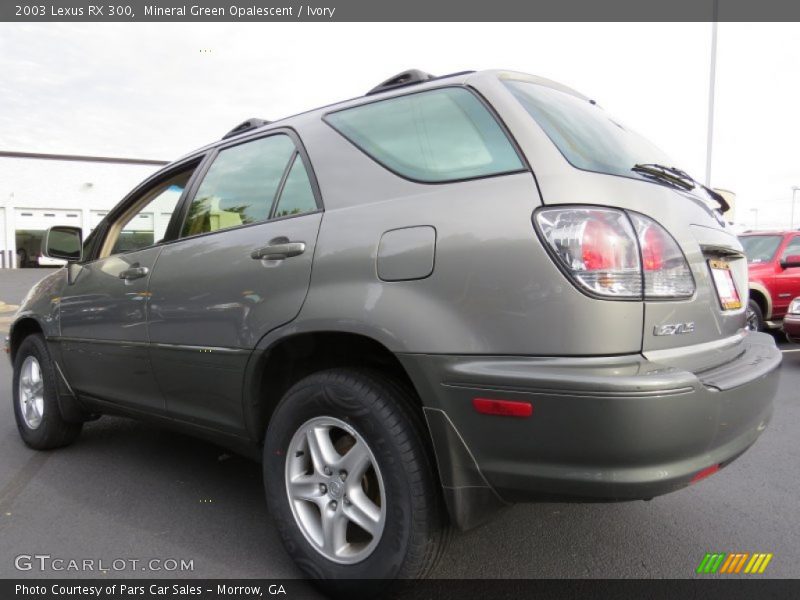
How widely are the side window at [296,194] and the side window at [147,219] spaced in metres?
0.92

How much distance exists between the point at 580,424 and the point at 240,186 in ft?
6.25

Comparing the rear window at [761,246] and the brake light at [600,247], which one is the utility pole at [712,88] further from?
the brake light at [600,247]

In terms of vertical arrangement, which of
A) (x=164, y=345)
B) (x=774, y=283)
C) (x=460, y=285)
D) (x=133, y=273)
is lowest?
(x=774, y=283)

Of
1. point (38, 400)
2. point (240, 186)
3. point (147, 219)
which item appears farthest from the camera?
point (38, 400)

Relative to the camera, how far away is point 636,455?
1.65 m

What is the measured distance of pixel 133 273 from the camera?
121 inches

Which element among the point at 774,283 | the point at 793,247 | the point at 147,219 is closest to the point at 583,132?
the point at 147,219

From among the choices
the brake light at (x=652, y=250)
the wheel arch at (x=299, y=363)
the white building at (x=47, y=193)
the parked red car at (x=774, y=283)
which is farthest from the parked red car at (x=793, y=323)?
the white building at (x=47, y=193)

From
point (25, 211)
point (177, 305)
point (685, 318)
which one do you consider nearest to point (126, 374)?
point (177, 305)

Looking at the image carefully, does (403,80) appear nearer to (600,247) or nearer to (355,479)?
(600,247)

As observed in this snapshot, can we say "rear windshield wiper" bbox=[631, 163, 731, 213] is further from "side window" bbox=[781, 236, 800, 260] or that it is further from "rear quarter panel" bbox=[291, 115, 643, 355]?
"side window" bbox=[781, 236, 800, 260]

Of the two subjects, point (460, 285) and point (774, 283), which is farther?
point (774, 283)

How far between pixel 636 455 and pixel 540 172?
2.81 feet

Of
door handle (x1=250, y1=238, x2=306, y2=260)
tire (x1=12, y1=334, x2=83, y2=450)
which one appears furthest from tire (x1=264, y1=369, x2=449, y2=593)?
tire (x1=12, y1=334, x2=83, y2=450)
